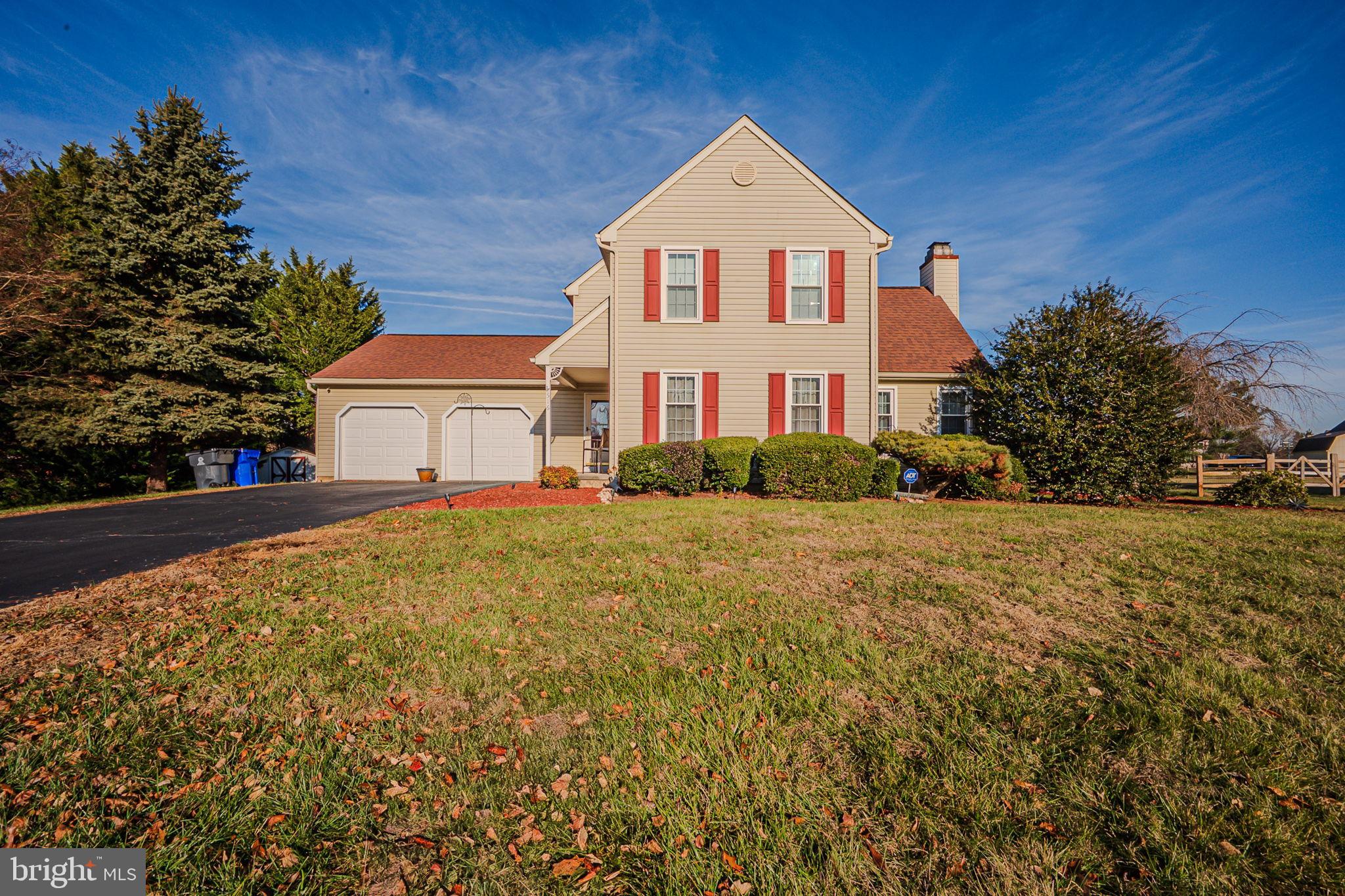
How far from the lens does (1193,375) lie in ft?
50.5

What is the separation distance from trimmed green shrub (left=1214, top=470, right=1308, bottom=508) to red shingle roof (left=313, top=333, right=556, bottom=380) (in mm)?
18202

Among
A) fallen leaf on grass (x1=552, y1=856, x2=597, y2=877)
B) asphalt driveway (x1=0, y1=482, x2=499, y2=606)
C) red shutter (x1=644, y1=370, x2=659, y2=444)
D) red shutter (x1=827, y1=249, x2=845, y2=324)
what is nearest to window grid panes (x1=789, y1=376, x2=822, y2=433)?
red shutter (x1=827, y1=249, x2=845, y2=324)

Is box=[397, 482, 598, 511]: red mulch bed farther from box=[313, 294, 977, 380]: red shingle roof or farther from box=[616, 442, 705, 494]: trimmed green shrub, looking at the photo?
box=[313, 294, 977, 380]: red shingle roof

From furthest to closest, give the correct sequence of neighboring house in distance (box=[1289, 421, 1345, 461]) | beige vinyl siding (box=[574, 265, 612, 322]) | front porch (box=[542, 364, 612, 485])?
1. neighboring house in distance (box=[1289, 421, 1345, 461])
2. beige vinyl siding (box=[574, 265, 612, 322])
3. front porch (box=[542, 364, 612, 485])

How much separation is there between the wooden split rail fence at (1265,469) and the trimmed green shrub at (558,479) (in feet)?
48.9

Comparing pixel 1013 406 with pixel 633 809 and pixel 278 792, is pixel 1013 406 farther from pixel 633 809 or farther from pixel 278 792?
pixel 278 792

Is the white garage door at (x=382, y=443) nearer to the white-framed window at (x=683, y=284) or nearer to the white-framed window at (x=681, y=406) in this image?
the white-framed window at (x=681, y=406)

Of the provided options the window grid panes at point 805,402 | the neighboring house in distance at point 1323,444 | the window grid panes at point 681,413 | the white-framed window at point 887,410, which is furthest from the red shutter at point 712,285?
the neighboring house in distance at point 1323,444

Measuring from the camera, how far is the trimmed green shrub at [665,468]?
11.1m

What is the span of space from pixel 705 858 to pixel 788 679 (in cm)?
147

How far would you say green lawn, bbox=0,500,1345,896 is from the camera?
204cm

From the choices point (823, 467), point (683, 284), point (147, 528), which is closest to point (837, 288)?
point (683, 284)

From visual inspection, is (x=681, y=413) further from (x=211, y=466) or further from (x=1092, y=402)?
(x=211, y=466)

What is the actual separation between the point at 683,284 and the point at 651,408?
10.3ft
